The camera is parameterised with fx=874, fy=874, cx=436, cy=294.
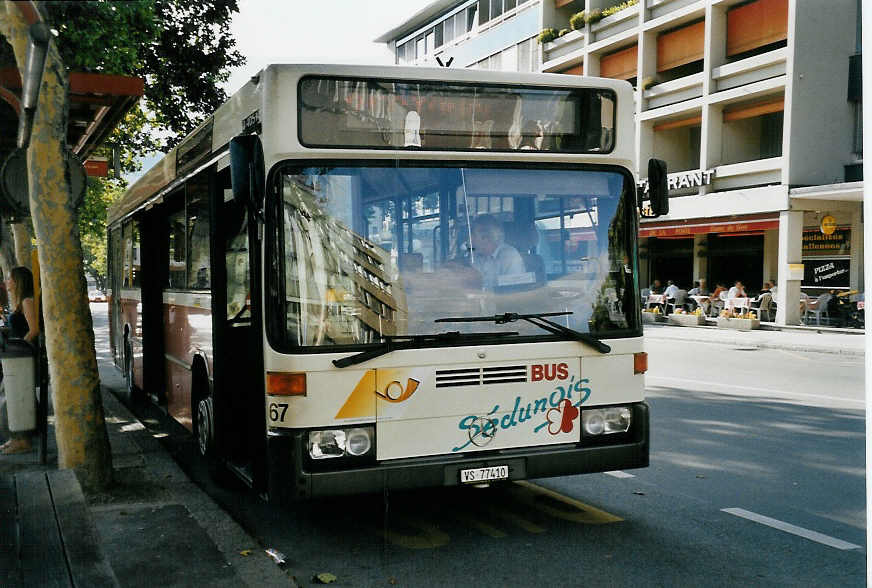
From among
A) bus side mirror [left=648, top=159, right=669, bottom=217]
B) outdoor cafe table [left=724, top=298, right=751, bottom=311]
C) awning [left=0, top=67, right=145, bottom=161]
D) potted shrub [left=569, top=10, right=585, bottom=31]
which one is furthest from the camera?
potted shrub [left=569, top=10, right=585, bottom=31]

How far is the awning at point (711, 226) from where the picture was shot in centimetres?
2700

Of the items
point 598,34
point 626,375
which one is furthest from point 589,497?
point 598,34

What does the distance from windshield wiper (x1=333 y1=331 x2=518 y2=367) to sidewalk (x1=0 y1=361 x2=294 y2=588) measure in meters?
1.21

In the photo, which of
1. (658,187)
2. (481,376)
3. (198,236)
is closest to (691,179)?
(658,187)

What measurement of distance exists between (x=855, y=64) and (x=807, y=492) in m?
23.1

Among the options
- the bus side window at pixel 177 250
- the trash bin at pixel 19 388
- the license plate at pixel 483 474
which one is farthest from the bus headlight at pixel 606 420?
the trash bin at pixel 19 388

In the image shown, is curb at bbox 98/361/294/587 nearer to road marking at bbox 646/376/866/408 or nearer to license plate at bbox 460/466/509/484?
license plate at bbox 460/466/509/484

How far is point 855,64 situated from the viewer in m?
25.8

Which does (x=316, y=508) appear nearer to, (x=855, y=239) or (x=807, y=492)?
(x=807, y=492)

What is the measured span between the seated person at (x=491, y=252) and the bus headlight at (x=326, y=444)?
121 centimetres

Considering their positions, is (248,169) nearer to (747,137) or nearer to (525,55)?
(747,137)

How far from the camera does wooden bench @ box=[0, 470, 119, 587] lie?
3.23 meters

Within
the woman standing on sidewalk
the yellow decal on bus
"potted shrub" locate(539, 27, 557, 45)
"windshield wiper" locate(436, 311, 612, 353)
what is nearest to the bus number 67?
the yellow decal on bus

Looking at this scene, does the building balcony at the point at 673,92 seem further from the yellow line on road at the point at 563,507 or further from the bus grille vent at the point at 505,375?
the bus grille vent at the point at 505,375
